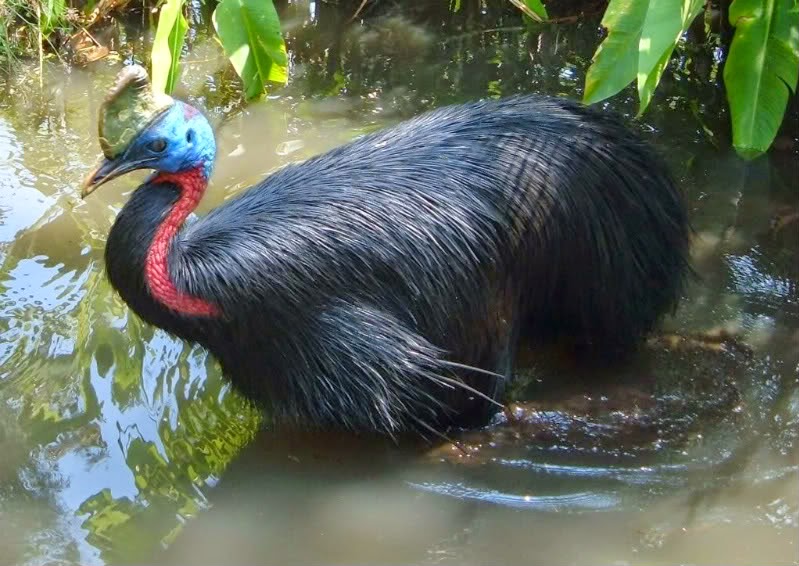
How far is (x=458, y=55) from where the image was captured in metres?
5.72

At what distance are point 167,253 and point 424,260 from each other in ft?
2.49

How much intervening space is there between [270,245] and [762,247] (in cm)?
211

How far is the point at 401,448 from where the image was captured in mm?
A: 3391

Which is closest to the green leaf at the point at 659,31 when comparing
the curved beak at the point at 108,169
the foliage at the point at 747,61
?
the foliage at the point at 747,61

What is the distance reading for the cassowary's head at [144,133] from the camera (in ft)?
9.21

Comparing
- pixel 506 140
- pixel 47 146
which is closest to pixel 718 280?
pixel 506 140

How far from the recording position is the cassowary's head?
2809mm

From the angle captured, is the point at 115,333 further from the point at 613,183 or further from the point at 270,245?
the point at 613,183

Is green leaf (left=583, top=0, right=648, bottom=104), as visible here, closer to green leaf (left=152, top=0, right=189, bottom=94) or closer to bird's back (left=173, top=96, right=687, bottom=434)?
bird's back (left=173, top=96, right=687, bottom=434)

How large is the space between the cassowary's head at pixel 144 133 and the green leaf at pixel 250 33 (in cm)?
23

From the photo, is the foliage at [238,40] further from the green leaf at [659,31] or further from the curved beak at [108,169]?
the green leaf at [659,31]

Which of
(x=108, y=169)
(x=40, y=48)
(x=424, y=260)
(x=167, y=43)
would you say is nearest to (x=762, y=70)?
(x=424, y=260)

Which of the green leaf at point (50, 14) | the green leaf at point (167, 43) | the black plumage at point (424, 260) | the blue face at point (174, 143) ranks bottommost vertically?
the black plumage at point (424, 260)

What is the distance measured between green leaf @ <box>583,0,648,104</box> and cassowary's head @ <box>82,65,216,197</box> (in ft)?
3.69
